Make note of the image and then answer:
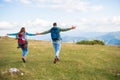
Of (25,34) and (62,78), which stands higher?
(25,34)

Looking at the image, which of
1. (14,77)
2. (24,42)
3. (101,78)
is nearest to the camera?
(14,77)

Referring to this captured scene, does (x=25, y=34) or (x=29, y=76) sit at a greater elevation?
(x=25, y=34)

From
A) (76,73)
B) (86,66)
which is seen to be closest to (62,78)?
(76,73)

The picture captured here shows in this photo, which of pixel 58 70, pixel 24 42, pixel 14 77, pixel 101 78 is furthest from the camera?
pixel 24 42

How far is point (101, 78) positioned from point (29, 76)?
5335 millimetres

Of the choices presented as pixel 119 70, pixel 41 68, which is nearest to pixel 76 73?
pixel 41 68

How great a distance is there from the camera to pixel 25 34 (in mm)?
22984

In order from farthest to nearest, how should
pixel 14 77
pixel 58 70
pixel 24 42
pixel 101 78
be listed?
1. pixel 24 42
2. pixel 58 70
3. pixel 101 78
4. pixel 14 77

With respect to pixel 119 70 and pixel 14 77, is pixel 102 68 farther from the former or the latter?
pixel 14 77

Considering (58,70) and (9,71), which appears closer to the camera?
(9,71)

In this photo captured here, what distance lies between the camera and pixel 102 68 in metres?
23.4

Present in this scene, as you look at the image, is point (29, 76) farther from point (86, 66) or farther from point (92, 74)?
point (86, 66)

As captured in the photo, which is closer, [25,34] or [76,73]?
[76,73]

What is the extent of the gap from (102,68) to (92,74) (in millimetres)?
3042
